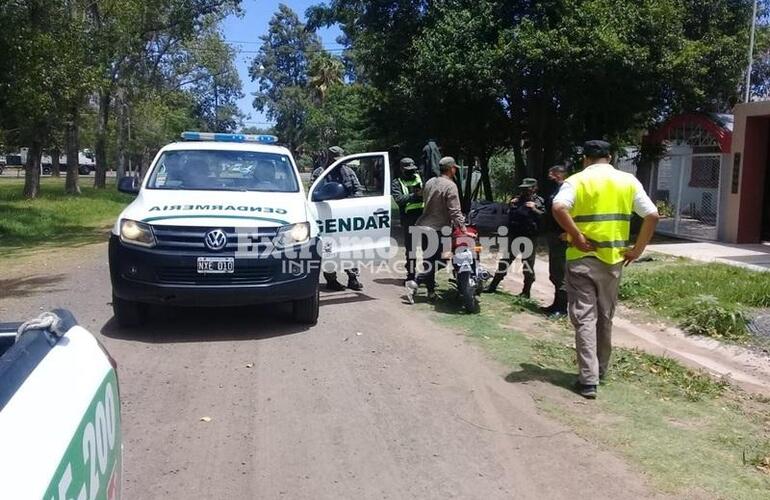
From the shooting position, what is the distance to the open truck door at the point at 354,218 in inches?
334

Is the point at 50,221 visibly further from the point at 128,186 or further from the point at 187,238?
the point at 187,238

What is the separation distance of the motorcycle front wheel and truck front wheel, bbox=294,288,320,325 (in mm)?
1873

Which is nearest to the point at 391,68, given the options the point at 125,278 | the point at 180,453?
the point at 125,278

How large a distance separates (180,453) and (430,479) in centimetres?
154

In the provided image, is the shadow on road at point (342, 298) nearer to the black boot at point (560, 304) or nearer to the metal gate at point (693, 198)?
the black boot at point (560, 304)

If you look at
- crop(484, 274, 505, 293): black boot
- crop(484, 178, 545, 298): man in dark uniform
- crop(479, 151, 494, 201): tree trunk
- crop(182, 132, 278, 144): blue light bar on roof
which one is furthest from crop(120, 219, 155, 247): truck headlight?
crop(479, 151, 494, 201): tree trunk

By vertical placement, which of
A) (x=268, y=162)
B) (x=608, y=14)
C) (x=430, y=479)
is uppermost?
(x=608, y=14)

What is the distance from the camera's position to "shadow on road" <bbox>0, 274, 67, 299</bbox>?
9602mm

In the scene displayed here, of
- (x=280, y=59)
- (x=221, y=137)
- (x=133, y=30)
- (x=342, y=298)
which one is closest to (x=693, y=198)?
(x=342, y=298)

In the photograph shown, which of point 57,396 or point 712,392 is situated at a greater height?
point 57,396

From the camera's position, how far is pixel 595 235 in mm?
5598

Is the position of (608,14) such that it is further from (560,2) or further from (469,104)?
(469,104)

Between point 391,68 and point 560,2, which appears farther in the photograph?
point 391,68

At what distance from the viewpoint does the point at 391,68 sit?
18719mm
